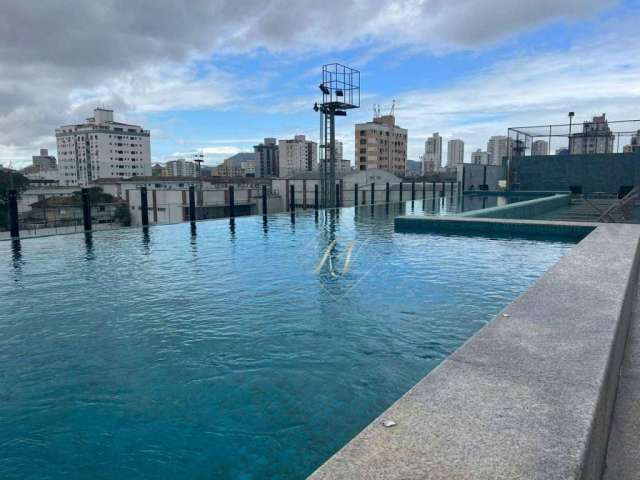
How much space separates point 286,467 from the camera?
3.62 meters

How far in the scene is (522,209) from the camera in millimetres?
22266

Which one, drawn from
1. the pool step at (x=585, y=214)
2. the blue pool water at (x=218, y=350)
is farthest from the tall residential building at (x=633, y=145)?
the blue pool water at (x=218, y=350)

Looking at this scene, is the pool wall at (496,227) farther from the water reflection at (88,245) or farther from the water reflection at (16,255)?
the water reflection at (16,255)

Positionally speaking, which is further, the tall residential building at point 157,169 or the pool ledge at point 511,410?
the tall residential building at point 157,169

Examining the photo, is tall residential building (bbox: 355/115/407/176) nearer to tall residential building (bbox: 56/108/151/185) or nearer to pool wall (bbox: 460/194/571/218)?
tall residential building (bbox: 56/108/151/185)

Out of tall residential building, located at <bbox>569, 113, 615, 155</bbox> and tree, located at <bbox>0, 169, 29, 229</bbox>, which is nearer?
tree, located at <bbox>0, 169, 29, 229</bbox>

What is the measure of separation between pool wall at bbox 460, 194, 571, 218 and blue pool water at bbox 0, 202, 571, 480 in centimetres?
695

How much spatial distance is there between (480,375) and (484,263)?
8245 mm

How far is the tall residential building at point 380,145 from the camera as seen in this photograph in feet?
394

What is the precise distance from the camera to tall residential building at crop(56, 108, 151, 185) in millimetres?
125750

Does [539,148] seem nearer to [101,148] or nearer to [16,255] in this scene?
[16,255]

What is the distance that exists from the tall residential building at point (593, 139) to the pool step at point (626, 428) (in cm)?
3927

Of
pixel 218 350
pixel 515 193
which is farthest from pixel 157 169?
pixel 218 350

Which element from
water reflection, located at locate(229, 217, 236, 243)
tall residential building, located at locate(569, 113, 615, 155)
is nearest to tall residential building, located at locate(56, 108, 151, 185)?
tall residential building, located at locate(569, 113, 615, 155)
